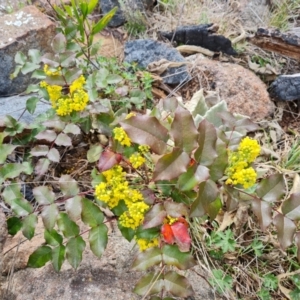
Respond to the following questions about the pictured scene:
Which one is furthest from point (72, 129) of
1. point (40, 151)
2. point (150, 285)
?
point (150, 285)

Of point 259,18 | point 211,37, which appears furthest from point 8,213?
point 259,18

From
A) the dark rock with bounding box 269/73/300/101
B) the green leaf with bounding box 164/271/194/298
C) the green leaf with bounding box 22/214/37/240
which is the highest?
the green leaf with bounding box 22/214/37/240

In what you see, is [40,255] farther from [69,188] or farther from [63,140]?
[63,140]

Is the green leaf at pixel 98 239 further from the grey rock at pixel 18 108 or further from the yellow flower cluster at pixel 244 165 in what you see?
the grey rock at pixel 18 108

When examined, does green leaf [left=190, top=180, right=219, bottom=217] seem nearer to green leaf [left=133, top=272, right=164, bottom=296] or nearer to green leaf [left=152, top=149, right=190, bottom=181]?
green leaf [left=152, top=149, right=190, bottom=181]

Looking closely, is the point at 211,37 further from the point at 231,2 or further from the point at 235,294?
the point at 235,294

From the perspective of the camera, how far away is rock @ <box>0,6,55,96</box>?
7.36ft

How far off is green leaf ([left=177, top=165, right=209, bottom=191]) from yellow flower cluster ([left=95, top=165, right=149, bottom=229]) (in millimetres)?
154

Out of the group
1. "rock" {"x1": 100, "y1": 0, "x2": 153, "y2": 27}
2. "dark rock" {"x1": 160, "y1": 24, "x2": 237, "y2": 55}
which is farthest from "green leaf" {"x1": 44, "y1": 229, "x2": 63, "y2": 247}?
"rock" {"x1": 100, "y1": 0, "x2": 153, "y2": 27}

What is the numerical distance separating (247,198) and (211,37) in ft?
4.84

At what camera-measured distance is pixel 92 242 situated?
1248mm

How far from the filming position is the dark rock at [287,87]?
2145 mm

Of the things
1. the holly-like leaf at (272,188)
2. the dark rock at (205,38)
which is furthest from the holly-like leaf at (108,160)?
the dark rock at (205,38)

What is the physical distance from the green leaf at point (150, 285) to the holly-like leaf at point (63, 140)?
577 millimetres
